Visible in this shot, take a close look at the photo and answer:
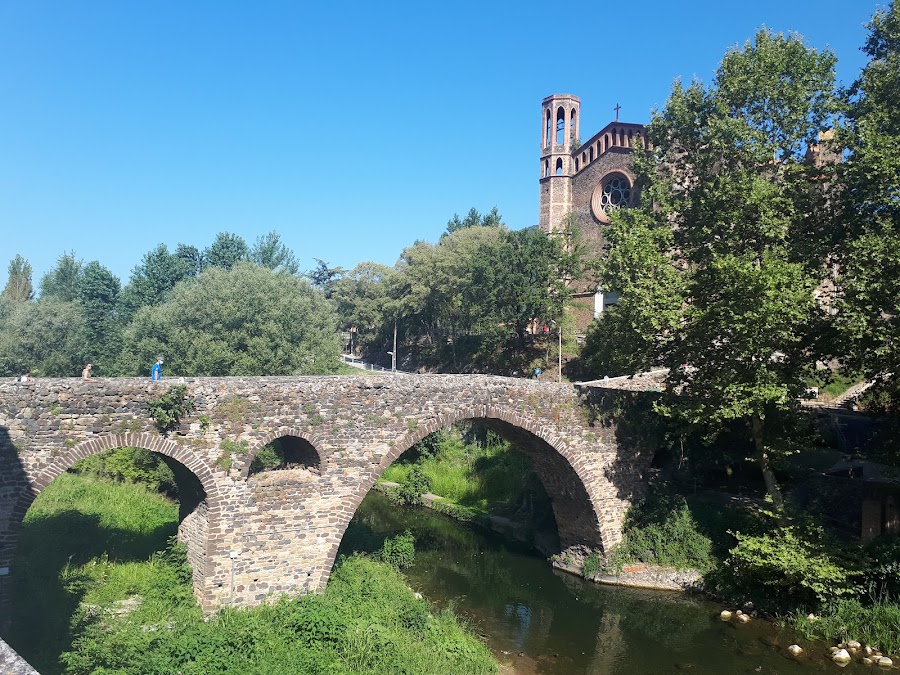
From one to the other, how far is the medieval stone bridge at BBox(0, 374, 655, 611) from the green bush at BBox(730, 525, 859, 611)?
4888mm

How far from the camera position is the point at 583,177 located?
3816cm

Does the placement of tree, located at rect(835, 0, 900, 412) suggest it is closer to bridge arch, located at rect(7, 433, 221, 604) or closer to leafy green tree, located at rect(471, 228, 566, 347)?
bridge arch, located at rect(7, 433, 221, 604)

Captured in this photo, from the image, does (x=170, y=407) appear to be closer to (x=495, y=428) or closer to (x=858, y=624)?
(x=495, y=428)

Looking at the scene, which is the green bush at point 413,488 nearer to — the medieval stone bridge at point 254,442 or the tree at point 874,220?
the medieval stone bridge at point 254,442

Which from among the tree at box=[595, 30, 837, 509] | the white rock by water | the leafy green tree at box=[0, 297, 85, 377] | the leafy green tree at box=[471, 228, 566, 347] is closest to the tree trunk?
the tree at box=[595, 30, 837, 509]

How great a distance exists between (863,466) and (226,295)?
2437 centimetres

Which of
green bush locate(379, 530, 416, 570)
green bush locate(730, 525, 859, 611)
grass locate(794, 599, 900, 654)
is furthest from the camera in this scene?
green bush locate(379, 530, 416, 570)

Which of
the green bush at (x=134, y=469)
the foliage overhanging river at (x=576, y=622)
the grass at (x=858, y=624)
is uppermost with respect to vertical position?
the green bush at (x=134, y=469)

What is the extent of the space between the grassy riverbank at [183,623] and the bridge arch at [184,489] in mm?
511

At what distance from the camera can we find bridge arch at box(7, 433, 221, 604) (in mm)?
10781

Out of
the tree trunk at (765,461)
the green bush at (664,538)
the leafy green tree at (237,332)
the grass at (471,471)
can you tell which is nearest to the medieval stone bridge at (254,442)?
the green bush at (664,538)

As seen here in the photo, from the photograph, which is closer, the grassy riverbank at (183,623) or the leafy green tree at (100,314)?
the grassy riverbank at (183,623)

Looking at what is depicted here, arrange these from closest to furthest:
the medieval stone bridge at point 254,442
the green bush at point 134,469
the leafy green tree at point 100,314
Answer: the medieval stone bridge at point 254,442 → the green bush at point 134,469 → the leafy green tree at point 100,314

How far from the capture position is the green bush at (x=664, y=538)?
16156mm
